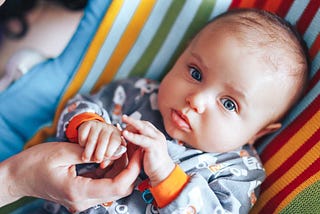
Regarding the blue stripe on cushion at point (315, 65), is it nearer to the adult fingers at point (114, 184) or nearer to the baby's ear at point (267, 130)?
the baby's ear at point (267, 130)

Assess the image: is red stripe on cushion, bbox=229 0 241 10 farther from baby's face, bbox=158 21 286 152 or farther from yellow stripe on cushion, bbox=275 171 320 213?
yellow stripe on cushion, bbox=275 171 320 213

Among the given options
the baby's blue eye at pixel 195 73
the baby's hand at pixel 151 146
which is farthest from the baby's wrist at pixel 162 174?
the baby's blue eye at pixel 195 73

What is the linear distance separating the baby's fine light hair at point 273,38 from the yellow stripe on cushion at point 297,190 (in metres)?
0.18

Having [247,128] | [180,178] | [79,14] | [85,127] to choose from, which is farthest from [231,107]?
[79,14]

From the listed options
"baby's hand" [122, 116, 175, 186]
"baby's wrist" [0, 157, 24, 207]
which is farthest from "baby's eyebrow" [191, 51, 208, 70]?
"baby's wrist" [0, 157, 24, 207]

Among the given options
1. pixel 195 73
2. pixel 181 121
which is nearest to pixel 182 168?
pixel 181 121

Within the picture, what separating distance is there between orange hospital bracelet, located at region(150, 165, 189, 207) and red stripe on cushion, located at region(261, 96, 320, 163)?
0.31 metres

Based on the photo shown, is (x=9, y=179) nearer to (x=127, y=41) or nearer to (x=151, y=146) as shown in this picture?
(x=151, y=146)

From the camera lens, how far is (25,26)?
6.35 ft

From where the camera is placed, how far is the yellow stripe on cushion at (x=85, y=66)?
123 centimetres

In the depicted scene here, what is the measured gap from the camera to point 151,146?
2.98 feet

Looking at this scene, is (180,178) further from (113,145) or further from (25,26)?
(25,26)

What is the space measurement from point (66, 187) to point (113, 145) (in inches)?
4.5

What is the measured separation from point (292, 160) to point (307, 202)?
11cm
